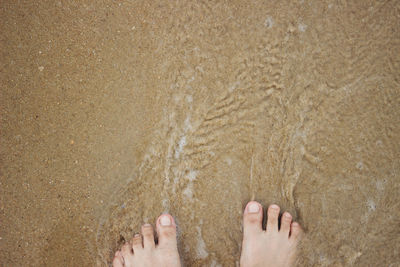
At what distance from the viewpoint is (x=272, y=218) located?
5.24 ft

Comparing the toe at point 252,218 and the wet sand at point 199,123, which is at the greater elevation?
the wet sand at point 199,123

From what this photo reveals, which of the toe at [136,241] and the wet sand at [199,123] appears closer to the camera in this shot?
the wet sand at [199,123]

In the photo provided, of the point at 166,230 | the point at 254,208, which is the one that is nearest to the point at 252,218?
the point at 254,208

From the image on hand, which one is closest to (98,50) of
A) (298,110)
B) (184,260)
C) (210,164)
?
(210,164)

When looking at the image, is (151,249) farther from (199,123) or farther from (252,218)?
(199,123)

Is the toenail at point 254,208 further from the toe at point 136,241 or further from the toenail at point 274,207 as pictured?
the toe at point 136,241

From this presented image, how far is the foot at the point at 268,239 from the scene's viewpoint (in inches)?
62.3

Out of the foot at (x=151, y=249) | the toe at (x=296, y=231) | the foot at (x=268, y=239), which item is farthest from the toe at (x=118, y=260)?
the toe at (x=296, y=231)

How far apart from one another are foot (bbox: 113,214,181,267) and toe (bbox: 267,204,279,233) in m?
0.46

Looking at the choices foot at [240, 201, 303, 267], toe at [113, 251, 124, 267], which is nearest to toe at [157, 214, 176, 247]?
toe at [113, 251, 124, 267]

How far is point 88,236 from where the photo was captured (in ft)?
5.26

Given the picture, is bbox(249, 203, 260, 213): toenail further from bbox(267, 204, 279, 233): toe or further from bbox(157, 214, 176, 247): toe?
bbox(157, 214, 176, 247): toe

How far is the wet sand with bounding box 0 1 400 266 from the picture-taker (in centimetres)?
153

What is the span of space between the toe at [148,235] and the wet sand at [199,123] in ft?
0.18
